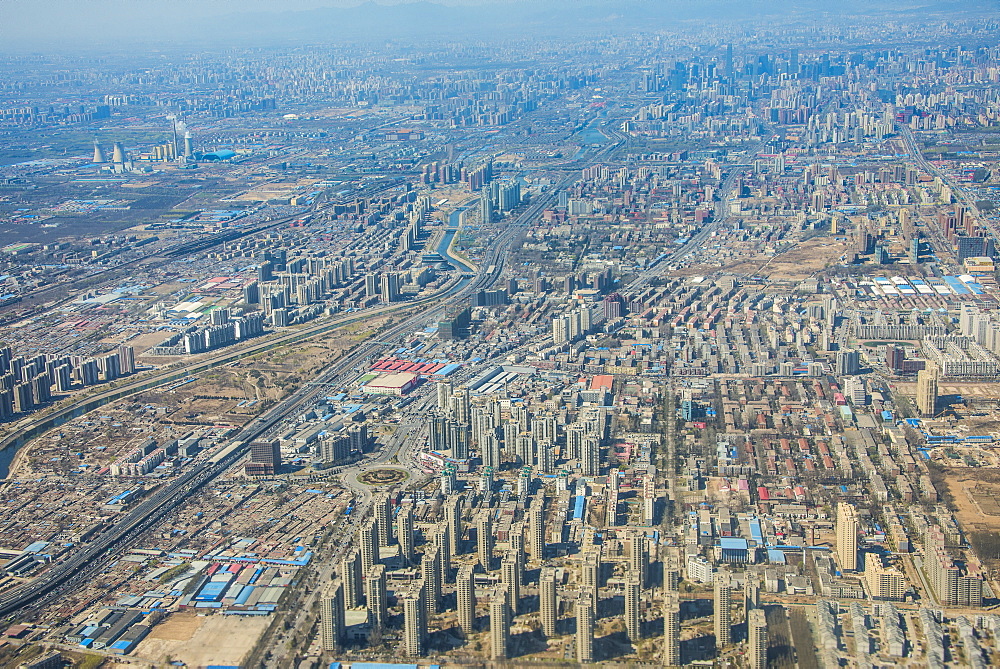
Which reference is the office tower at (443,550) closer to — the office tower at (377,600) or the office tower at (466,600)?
the office tower at (466,600)

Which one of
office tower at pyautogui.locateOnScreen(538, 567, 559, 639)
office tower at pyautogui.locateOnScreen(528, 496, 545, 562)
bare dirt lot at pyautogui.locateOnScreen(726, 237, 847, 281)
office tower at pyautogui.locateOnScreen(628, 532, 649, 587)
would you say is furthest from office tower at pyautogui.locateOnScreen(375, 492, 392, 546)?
bare dirt lot at pyautogui.locateOnScreen(726, 237, 847, 281)

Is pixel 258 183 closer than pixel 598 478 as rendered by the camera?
No

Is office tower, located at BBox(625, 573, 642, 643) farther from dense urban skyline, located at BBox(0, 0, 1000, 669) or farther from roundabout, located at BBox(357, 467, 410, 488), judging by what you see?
roundabout, located at BBox(357, 467, 410, 488)

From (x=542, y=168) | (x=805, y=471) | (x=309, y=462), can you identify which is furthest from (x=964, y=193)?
(x=309, y=462)

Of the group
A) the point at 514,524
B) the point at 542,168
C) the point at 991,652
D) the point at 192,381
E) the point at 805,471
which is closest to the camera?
Result: the point at 991,652

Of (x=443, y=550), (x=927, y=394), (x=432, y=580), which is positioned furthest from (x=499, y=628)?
(x=927, y=394)

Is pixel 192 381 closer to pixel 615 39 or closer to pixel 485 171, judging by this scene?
pixel 485 171
